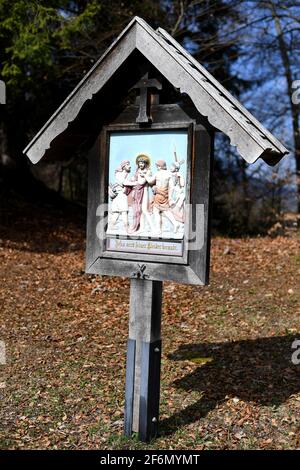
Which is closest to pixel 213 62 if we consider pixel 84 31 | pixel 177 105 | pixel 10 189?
pixel 84 31

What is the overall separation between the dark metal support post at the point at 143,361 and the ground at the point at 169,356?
0.60 feet

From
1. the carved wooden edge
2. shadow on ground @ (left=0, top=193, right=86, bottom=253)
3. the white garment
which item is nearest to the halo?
the white garment

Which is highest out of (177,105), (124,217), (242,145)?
(177,105)

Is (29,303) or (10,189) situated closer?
(29,303)

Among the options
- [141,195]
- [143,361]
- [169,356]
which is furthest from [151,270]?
[169,356]

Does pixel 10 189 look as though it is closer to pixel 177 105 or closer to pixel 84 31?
pixel 84 31

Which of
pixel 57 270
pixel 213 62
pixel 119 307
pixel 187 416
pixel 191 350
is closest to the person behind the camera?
pixel 187 416

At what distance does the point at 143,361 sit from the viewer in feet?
14.9

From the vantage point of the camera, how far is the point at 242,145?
385 centimetres

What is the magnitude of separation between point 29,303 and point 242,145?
591 centimetres

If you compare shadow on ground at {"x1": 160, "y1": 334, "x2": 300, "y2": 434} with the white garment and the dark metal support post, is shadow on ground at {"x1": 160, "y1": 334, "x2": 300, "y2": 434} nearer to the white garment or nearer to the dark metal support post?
the dark metal support post

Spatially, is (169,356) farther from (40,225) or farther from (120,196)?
(40,225)

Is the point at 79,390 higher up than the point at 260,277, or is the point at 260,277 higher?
the point at 260,277
